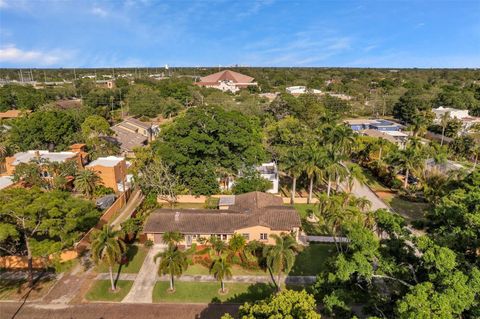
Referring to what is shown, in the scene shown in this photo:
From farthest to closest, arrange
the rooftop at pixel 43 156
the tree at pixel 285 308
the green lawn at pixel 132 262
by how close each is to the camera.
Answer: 1. the rooftop at pixel 43 156
2. the green lawn at pixel 132 262
3. the tree at pixel 285 308

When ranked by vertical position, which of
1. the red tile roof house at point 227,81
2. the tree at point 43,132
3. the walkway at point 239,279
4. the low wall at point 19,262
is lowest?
the walkway at point 239,279

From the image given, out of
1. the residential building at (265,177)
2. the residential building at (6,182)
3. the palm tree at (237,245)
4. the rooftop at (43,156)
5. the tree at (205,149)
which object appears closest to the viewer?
the palm tree at (237,245)

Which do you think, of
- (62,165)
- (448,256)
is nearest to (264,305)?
(448,256)

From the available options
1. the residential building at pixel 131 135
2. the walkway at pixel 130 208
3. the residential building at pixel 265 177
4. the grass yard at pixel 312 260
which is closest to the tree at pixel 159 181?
the walkway at pixel 130 208

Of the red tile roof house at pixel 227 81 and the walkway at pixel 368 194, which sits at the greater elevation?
the red tile roof house at pixel 227 81

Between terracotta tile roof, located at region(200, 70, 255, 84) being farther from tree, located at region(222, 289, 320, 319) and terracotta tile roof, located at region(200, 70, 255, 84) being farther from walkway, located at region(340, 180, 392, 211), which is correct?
tree, located at region(222, 289, 320, 319)

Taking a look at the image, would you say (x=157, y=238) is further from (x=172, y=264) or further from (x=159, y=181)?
(x=159, y=181)

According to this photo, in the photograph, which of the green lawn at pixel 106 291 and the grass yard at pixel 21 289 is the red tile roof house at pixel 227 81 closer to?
the green lawn at pixel 106 291
